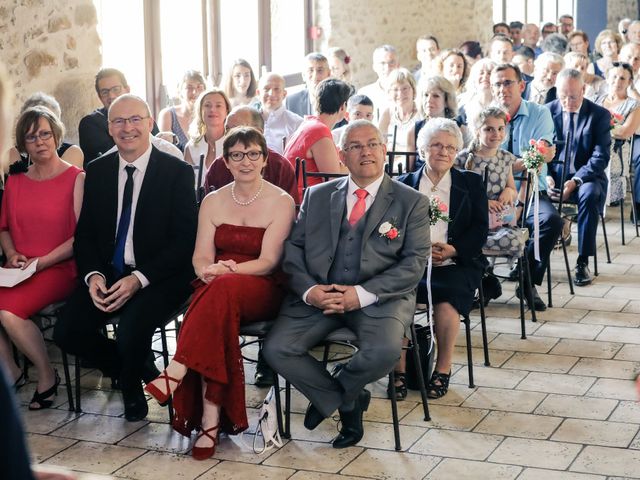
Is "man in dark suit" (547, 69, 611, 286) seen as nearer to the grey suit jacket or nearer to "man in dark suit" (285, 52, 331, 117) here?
"man in dark suit" (285, 52, 331, 117)

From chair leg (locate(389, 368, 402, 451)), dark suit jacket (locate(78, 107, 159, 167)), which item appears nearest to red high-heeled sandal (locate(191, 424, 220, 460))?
chair leg (locate(389, 368, 402, 451))

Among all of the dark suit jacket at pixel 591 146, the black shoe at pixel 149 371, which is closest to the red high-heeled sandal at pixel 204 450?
the black shoe at pixel 149 371

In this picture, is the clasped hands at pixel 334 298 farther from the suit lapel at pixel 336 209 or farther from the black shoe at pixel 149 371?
the black shoe at pixel 149 371

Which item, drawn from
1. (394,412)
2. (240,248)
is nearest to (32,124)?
(240,248)

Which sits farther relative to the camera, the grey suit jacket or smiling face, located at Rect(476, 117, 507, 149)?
smiling face, located at Rect(476, 117, 507, 149)

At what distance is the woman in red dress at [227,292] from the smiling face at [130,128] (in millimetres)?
444

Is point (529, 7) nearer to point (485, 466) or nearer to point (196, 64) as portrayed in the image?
point (196, 64)

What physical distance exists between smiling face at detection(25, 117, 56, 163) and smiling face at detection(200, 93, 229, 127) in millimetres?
1087

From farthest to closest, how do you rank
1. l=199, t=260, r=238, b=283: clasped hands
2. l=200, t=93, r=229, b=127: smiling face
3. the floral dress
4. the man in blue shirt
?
the man in blue shirt, l=200, t=93, r=229, b=127: smiling face, the floral dress, l=199, t=260, r=238, b=283: clasped hands

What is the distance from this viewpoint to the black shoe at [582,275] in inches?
251

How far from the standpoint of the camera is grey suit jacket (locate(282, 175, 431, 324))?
405 cm

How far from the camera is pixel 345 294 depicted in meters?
4.01

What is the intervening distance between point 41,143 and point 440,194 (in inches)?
71.8

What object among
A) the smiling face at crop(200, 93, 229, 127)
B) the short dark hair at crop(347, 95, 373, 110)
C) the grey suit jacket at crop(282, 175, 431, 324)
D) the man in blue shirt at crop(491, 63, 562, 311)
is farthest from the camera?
the short dark hair at crop(347, 95, 373, 110)
